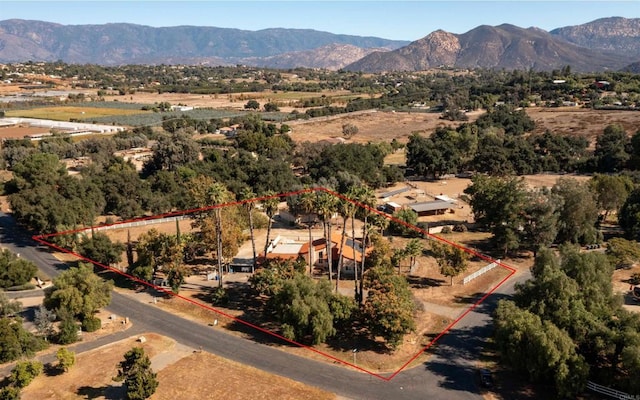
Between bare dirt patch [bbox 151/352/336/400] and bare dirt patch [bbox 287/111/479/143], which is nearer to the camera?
bare dirt patch [bbox 151/352/336/400]

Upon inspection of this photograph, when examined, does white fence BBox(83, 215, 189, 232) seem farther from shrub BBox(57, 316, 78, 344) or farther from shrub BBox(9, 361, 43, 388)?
shrub BBox(9, 361, 43, 388)

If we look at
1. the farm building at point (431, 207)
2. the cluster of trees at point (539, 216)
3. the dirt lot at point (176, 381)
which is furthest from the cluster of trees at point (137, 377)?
the farm building at point (431, 207)

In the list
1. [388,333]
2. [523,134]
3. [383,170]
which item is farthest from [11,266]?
[523,134]

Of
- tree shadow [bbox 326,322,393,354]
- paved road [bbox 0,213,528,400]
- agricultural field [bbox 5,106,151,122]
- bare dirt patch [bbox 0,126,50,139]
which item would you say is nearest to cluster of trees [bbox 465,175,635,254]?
paved road [bbox 0,213,528,400]

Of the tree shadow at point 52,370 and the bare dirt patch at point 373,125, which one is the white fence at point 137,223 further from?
the bare dirt patch at point 373,125

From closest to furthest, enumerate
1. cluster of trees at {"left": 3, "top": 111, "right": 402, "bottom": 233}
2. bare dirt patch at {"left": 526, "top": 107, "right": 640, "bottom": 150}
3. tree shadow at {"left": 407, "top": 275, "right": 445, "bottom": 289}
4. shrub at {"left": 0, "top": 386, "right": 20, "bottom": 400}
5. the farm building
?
shrub at {"left": 0, "top": 386, "right": 20, "bottom": 400}
tree shadow at {"left": 407, "top": 275, "right": 445, "bottom": 289}
cluster of trees at {"left": 3, "top": 111, "right": 402, "bottom": 233}
the farm building
bare dirt patch at {"left": 526, "top": 107, "right": 640, "bottom": 150}

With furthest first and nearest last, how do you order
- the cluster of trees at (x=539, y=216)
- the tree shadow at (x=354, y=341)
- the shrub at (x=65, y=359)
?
1. the cluster of trees at (x=539, y=216)
2. the tree shadow at (x=354, y=341)
3. the shrub at (x=65, y=359)

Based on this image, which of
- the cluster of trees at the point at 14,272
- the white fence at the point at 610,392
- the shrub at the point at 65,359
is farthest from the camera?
the cluster of trees at the point at 14,272
